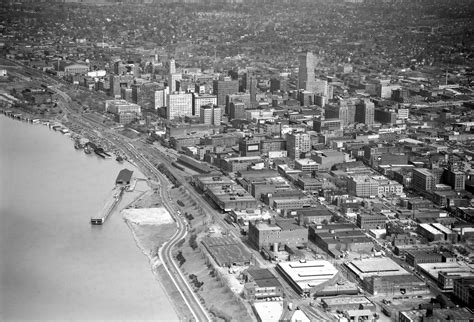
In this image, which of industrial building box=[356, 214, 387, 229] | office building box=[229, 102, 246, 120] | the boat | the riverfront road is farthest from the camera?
office building box=[229, 102, 246, 120]

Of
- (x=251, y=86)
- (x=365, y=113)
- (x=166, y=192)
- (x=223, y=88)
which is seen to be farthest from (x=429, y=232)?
(x=251, y=86)

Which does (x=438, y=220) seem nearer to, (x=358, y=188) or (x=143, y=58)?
(x=358, y=188)

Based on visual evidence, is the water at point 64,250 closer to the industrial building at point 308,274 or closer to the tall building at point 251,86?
the industrial building at point 308,274

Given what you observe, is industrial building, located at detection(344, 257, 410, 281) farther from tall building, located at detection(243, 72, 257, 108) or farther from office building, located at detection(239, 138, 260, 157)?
tall building, located at detection(243, 72, 257, 108)

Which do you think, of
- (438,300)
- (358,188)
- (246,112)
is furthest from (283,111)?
(438,300)

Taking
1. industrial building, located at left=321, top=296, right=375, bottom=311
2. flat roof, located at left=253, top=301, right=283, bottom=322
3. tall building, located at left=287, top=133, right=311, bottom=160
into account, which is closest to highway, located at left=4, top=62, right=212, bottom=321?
flat roof, located at left=253, top=301, right=283, bottom=322

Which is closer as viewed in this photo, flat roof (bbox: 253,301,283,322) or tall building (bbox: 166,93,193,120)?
flat roof (bbox: 253,301,283,322)
